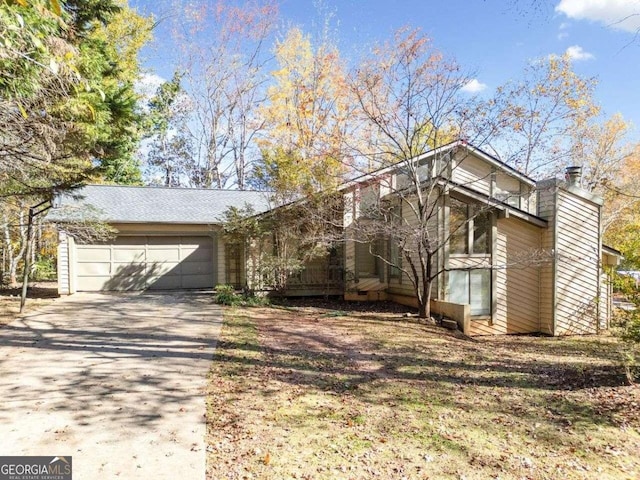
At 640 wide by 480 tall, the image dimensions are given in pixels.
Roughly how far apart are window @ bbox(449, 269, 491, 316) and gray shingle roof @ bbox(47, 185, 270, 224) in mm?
6684

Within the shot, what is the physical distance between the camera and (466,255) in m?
10.9

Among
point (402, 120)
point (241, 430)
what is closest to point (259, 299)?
point (402, 120)

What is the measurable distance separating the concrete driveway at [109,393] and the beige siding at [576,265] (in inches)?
368

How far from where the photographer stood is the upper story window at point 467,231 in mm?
10930

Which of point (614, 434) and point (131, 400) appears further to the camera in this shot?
point (131, 400)

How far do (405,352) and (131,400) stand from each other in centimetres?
429

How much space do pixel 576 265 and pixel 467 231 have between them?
3348 mm

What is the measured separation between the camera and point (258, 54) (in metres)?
23.6

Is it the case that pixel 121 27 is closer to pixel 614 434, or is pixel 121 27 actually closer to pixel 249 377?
pixel 249 377

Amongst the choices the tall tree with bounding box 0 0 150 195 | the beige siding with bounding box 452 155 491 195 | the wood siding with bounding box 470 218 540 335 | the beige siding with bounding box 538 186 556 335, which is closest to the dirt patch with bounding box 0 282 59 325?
the tall tree with bounding box 0 0 150 195

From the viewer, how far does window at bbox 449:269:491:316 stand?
35.7ft

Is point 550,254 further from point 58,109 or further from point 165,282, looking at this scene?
point 165,282

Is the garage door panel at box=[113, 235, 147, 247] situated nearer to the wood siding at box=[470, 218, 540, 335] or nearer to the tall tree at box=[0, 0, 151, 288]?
the tall tree at box=[0, 0, 151, 288]

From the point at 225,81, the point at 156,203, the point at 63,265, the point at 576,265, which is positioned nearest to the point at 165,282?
the point at 156,203
